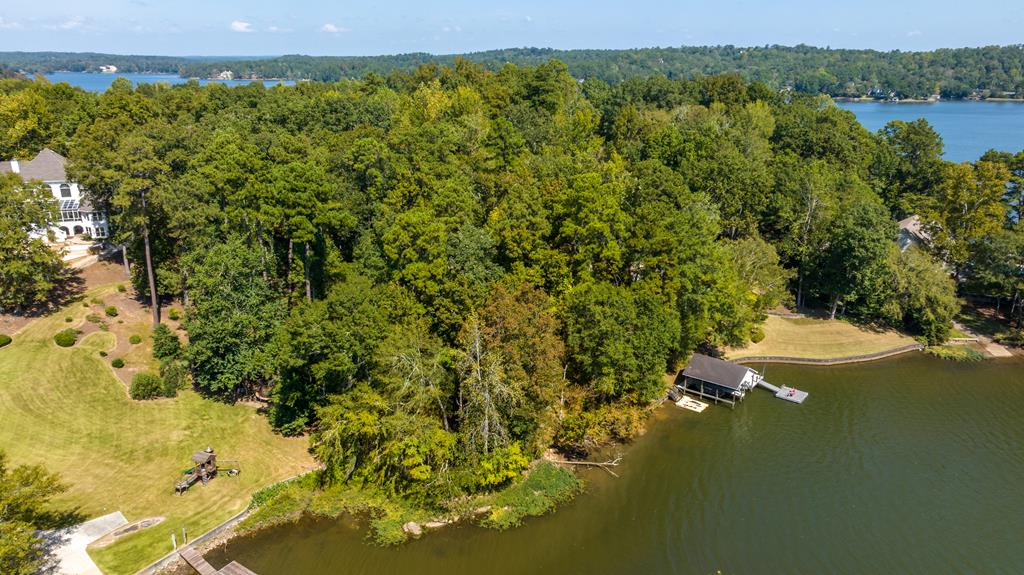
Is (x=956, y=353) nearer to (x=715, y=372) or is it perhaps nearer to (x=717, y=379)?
(x=715, y=372)

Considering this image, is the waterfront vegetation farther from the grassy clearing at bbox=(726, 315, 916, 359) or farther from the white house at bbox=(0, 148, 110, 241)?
the white house at bbox=(0, 148, 110, 241)

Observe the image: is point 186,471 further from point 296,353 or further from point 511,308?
point 511,308

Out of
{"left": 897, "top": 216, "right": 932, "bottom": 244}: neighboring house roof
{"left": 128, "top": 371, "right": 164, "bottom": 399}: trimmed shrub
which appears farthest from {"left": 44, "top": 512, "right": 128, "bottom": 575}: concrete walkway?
{"left": 897, "top": 216, "right": 932, "bottom": 244}: neighboring house roof

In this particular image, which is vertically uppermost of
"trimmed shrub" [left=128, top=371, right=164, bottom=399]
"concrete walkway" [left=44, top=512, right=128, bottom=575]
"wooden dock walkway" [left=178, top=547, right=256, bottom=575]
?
"trimmed shrub" [left=128, top=371, right=164, bottom=399]

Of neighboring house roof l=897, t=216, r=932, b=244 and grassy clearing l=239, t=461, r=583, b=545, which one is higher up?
neighboring house roof l=897, t=216, r=932, b=244

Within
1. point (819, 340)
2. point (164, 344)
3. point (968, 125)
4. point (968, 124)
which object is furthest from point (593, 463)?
point (968, 124)

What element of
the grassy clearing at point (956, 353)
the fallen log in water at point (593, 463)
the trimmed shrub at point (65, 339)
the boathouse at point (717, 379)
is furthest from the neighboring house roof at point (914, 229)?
the trimmed shrub at point (65, 339)

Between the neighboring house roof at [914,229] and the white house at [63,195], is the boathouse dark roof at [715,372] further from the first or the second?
the white house at [63,195]
